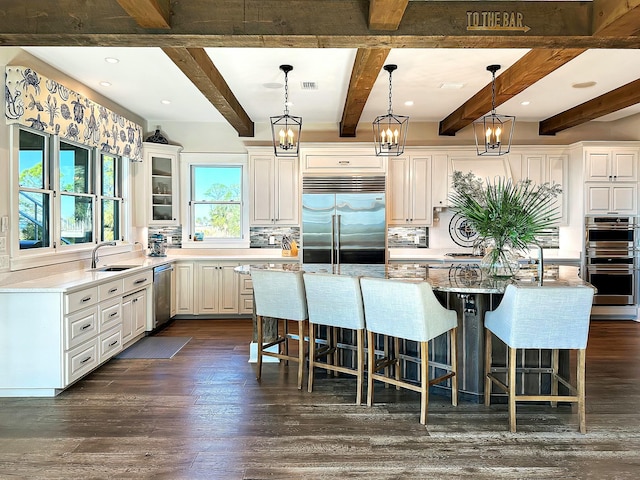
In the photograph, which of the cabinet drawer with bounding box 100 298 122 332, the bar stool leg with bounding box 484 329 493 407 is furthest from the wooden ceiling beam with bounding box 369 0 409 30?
the cabinet drawer with bounding box 100 298 122 332

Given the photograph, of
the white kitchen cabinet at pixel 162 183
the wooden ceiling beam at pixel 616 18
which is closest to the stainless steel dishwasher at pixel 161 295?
the white kitchen cabinet at pixel 162 183

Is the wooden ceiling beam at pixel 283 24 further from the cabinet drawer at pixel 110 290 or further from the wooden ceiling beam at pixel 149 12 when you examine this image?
the cabinet drawer at pixel 110 290

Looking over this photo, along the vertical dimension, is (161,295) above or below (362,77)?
below

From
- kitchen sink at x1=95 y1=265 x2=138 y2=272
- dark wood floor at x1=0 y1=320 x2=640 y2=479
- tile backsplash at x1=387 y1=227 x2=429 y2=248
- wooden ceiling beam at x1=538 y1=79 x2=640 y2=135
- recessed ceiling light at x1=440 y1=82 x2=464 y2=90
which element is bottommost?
dark wood floor at x1=0 y1=320 x2=640 y2=479

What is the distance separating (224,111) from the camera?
198 inches

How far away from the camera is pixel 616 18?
8.76 feet

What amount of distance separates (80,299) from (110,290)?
0.53 m

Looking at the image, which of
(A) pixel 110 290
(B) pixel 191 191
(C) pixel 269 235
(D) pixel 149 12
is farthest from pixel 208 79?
(C) pixel 269 235

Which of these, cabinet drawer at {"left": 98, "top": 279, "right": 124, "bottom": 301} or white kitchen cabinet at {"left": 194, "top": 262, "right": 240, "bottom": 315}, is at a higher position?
cabinet drawer at {"left": 98, "top": 279, "right": 124, "bottom": 301}

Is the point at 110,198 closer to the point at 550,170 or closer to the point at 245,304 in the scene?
A: the point at 245,304

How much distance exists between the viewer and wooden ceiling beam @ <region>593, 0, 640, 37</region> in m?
2.59

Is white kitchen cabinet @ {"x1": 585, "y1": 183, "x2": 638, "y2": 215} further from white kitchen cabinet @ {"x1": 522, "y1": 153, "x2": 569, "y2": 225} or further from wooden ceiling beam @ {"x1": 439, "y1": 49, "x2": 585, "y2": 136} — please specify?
wooden ceiling beam @ {"x1": 439, "y1": 49, "x2": 585, "y2": 136}

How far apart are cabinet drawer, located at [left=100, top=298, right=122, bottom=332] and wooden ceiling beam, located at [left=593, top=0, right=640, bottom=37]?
441cm

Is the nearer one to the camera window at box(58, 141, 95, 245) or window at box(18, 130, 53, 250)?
window at box(18, 130, 53, 250)
